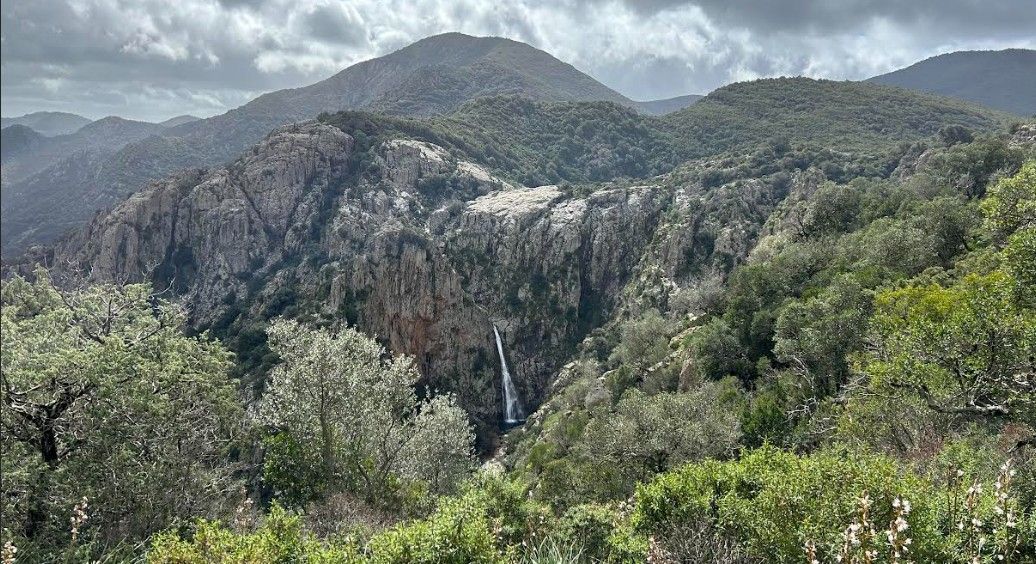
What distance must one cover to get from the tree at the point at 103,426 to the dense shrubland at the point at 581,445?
2.9 inches

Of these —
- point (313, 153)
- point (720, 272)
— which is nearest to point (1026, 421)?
point (720, 272)

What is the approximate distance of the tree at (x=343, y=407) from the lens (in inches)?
757

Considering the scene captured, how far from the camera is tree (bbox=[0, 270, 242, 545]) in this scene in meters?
13.5

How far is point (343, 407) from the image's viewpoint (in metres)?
19.7

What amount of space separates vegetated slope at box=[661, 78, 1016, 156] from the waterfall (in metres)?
77.8

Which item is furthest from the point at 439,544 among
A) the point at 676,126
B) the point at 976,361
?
the point at 676,126

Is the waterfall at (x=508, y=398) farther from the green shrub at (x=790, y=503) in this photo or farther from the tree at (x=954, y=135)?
the tree at (x=954, y=135)

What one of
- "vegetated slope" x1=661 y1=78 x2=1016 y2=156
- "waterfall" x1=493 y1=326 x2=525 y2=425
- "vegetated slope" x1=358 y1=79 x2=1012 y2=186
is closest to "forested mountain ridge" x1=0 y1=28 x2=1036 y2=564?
"waterfall" x1=493 y1=326 x2=525 y2=425

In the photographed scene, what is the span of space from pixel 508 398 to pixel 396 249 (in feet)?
99.4

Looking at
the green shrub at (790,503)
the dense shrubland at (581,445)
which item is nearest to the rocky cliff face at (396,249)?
the dense shrubland at (581,445)

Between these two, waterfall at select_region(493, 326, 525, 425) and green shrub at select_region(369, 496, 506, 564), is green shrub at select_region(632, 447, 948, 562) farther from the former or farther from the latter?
waterfall at select_region(493, 326, 525, 425)

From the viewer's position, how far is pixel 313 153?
4921 inches

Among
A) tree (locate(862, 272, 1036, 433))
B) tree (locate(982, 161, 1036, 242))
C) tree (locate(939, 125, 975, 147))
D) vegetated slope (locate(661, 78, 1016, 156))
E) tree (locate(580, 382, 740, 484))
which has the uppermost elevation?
vegetated slope (locate(661, 78, 1016, 156))

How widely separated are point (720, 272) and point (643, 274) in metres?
15.7
